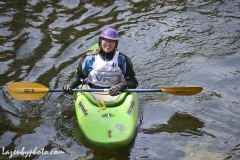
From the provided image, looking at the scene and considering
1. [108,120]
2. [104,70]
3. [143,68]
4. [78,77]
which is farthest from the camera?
[143,68]

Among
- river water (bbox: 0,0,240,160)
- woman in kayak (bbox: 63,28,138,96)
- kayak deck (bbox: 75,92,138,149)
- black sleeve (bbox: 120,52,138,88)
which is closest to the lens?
kayak deck (bbox: 75,92,138,149)

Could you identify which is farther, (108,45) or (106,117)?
(108,45)

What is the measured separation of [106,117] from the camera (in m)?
6.02

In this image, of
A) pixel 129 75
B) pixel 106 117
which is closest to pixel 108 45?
pixel 129 75

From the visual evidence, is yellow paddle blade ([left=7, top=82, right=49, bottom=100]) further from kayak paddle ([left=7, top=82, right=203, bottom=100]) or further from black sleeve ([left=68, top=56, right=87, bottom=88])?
black sleeve ([left=68, top=56, right=87, bottom=88])

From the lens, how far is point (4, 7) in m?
11.2

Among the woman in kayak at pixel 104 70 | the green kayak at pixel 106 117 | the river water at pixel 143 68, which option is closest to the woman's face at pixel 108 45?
the woman in kayak at pixel 104 70

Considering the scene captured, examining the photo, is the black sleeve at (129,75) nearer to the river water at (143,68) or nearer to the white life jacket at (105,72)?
the white life jacket at (105,72)

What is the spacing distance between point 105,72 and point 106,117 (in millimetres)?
862

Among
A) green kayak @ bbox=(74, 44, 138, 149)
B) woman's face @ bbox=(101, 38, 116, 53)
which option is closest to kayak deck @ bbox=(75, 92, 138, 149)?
green kayak @ bbox=(74, 44, 138, 149)

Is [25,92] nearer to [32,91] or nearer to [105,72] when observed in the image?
[32,91]

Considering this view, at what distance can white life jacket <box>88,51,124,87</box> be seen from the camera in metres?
6.55

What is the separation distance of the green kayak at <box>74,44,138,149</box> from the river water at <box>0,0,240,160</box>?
31 cm

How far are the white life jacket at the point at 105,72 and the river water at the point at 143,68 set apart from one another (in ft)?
2.65
